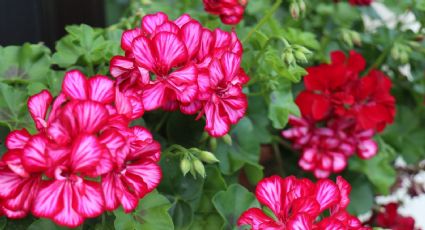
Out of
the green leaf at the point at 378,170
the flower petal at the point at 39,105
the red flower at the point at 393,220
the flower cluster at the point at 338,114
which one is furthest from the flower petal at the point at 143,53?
the red flower at the point at 393,220

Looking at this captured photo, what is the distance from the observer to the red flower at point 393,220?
1.15 meters

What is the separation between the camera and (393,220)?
119 cm

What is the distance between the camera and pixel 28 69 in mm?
896

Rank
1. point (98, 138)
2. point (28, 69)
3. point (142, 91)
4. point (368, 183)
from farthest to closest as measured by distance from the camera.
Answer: point (368, 183) < point (28, 69) < point (142, 91) < point (98, 138)

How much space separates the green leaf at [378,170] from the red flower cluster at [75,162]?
21.9 inches

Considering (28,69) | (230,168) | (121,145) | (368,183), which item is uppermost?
(121,145)

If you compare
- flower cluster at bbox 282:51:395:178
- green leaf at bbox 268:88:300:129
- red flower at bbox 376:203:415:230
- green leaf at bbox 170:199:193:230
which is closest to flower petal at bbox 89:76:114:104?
green leaf at bbox 170:199:193:230

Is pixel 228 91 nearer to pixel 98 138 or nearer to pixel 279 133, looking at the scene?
pixel 98 138

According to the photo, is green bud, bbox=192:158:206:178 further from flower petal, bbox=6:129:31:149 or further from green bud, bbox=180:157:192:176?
flower petal, bbox=6:129:31:149

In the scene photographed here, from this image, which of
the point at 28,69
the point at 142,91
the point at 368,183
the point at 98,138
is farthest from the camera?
the point at 368,183

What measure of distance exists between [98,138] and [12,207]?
10 cm

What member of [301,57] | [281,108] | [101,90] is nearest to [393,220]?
[281,108]

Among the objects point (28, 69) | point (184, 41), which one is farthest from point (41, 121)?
point (28, 69)

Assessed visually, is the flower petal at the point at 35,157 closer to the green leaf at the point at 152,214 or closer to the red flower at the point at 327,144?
the green leaf at the point at 152,214
